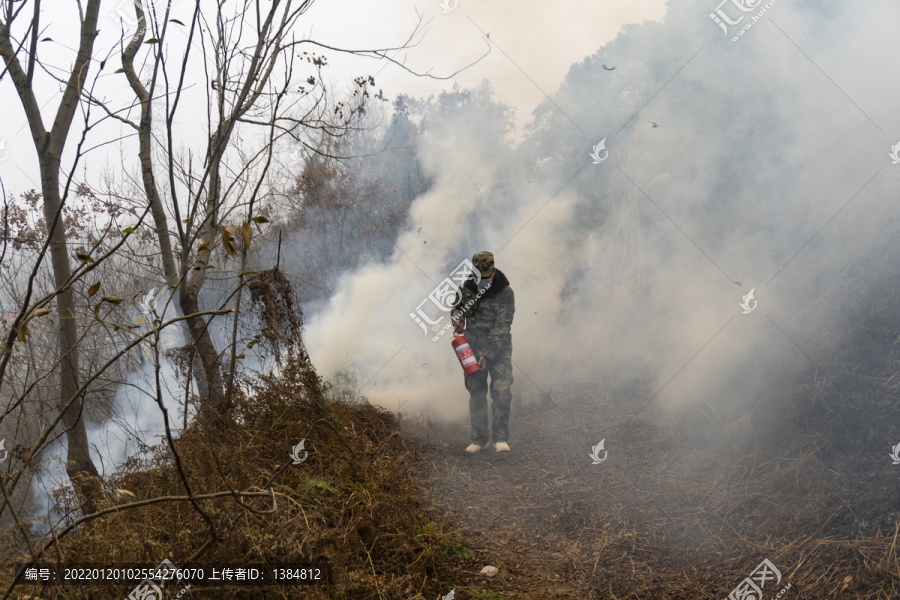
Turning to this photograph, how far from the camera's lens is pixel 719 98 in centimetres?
961

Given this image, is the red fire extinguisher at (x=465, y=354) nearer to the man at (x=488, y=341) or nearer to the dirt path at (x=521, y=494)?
the man at (x=488, y=341)

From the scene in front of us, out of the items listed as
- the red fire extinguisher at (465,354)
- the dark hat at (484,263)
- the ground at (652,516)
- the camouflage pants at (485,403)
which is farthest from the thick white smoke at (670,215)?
the dark hat at (484,263)

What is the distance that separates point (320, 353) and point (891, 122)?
31.2 ft

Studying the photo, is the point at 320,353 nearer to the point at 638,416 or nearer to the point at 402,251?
the point at 402,251

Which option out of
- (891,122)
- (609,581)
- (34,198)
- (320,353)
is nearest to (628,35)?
(891,122)

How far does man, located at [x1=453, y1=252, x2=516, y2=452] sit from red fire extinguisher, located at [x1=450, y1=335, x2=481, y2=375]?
4.3 inches

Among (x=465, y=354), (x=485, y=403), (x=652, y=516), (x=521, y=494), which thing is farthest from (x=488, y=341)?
(x=652, y=516)

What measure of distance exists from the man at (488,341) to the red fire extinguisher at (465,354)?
109mm

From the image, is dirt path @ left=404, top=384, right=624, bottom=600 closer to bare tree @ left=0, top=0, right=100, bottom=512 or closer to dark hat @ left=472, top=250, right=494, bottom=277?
dark hat @ left=472, top=250, right=494, bottom=277

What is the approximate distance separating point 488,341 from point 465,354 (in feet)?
1.40

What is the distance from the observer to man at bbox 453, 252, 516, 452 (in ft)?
22.9

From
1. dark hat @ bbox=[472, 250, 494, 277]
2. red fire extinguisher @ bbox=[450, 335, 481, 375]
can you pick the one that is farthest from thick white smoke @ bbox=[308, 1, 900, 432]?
dark hat @ bbox=[472, 250, 494, 277]

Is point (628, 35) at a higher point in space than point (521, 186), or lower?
higher

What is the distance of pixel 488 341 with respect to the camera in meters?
7.16
